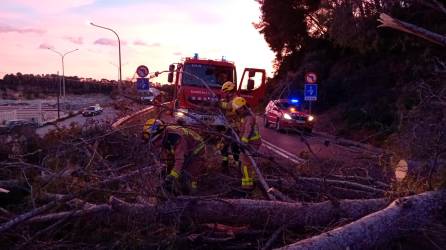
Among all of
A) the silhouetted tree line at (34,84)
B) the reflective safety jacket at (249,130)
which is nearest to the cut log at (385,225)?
the reflective safety jacket at (249,130)

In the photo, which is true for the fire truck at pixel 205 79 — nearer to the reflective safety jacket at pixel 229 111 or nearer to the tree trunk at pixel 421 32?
the reflective safety jacket at pixel 229 111

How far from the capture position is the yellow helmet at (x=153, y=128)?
646cm

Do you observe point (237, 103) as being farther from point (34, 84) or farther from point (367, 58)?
point (34, 84)

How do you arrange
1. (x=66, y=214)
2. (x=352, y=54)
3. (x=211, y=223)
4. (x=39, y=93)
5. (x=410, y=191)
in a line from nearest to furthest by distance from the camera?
1. (x=66, y=214)
2. (x=211, y=223)
3. (x=410, y=191)
4. (x=352, y=54)
5. (x=39, y=93)

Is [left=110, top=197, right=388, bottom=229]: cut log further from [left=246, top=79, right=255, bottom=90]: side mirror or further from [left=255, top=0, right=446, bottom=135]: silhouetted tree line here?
[left=246, top=79, right=255, bottom=90]: side mirror

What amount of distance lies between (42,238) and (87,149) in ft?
4.82

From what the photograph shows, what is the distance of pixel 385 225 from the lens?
478 cm

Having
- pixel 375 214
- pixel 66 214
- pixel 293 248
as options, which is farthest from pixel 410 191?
pixel 66 214

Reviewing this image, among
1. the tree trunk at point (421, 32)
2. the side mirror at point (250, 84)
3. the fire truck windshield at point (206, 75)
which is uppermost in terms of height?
the tree trunk at point (421, 32)

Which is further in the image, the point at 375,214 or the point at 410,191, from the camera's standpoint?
the point at 410,191

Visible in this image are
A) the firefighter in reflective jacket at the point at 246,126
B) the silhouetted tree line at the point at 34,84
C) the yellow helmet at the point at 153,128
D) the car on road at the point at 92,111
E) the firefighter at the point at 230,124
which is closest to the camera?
the yellow helmet at the point at 153,128

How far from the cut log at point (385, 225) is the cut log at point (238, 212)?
414 millimetres

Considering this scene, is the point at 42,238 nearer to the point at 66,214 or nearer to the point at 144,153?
the point at 66,214

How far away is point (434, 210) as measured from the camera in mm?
5230
